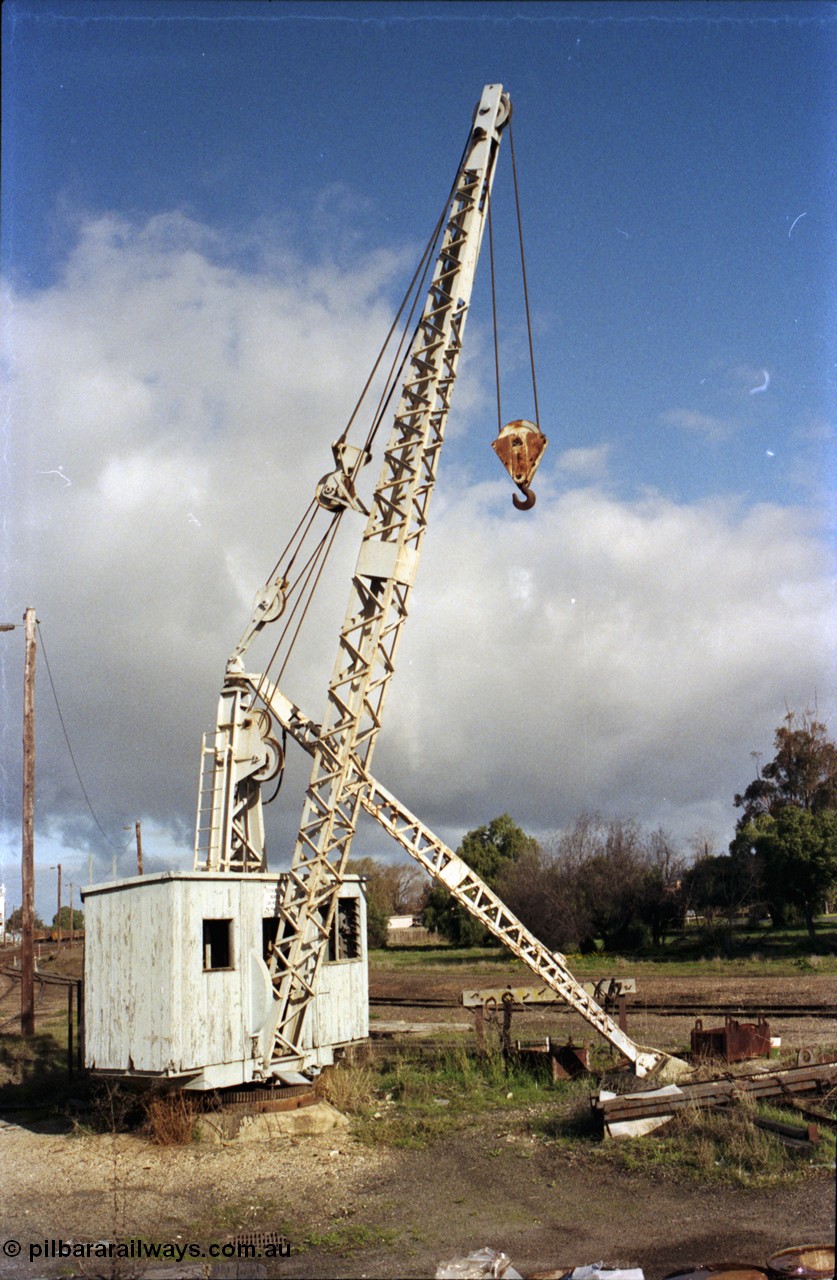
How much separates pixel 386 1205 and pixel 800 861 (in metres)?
27.2

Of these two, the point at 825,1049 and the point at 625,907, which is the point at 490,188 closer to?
the point at 825,1049

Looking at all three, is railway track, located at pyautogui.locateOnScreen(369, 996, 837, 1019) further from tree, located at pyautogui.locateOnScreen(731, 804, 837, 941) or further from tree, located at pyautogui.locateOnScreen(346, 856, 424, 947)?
tree, located at pyautogui.locateOnScreen(346, 856, 424, 947)

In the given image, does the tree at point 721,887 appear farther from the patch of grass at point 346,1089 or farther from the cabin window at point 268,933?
the cabin window at point 268,933

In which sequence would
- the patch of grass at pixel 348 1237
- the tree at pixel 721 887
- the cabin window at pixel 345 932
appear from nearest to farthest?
1. the patch of grass at pixel 348 1237
2. the cabin window at pixel 345 932
3. the tree at pixel 721 887

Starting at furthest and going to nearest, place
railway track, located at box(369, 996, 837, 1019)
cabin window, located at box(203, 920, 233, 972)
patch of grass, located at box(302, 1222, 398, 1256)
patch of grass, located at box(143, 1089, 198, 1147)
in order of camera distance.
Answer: railway track, located at box(369, 996, 837, 1019) → cabin window, located at box(203, 920, 233, 972) → patch of grass, located at box(143, 1089, 198, 1147) → patch of grass, located at box(302, 1222, 398, 1256)

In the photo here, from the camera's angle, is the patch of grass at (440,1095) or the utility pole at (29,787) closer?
the patch of grass at (440,1095)

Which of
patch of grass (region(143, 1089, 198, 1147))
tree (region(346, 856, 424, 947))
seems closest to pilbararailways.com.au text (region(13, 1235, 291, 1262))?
patch of grass (region(143, 1089, 198, 1147))

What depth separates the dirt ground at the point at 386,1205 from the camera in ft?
26.7

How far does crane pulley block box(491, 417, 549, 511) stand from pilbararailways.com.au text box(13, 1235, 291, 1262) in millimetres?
8892

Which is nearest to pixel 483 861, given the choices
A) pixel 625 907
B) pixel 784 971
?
pixel 625 907

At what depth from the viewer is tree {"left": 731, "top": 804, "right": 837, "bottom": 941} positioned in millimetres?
33469

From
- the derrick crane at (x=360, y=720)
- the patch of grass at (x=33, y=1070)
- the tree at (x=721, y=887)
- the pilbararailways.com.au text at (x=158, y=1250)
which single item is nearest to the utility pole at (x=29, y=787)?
the patch of grass at (x=33, y=1070)

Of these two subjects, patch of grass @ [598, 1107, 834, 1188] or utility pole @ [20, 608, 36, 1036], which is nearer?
patch of grass @ [598, 1107, 834, 1188]

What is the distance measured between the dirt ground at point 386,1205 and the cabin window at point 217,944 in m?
2.09
